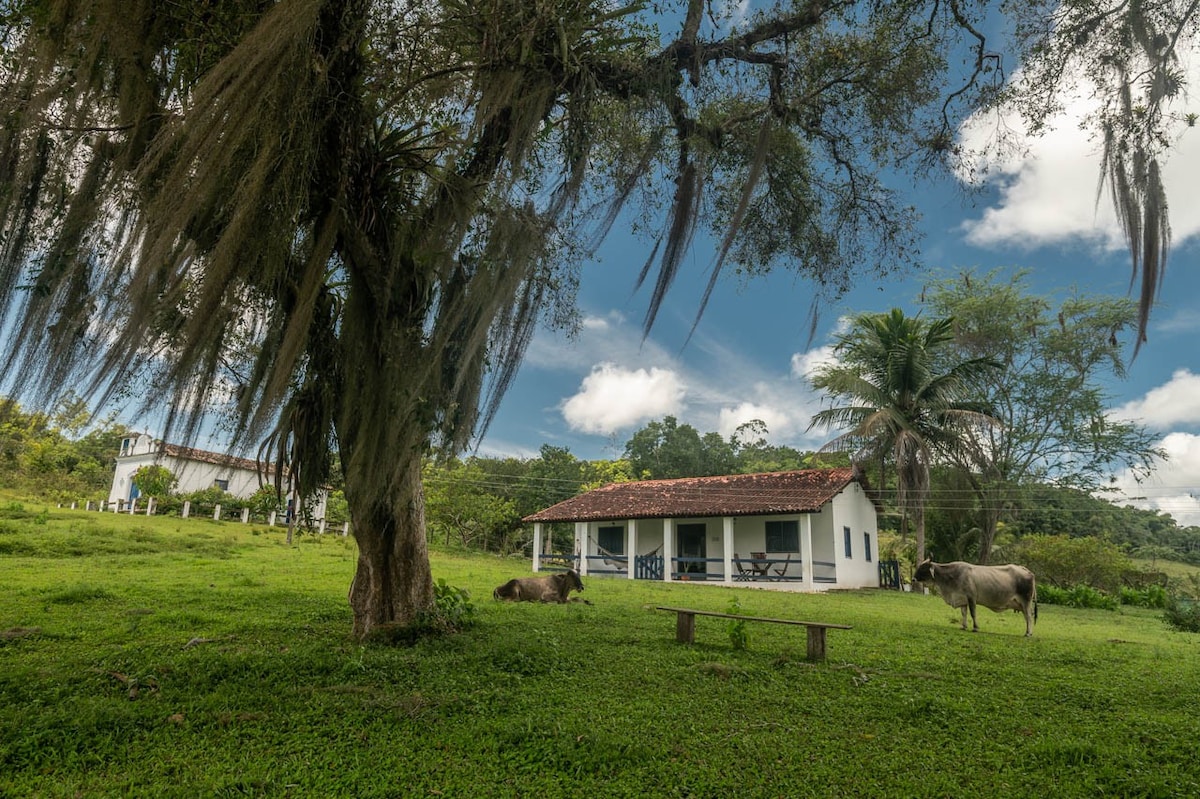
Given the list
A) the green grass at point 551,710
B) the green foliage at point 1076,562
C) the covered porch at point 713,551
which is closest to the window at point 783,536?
the covered porch at point 713,551

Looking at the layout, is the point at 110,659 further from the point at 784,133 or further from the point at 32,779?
the point at 784,133

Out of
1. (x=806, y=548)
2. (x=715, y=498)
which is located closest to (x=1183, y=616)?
(x=806, y=548)

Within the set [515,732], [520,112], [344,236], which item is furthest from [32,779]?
[520,112]

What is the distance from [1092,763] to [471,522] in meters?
24.5

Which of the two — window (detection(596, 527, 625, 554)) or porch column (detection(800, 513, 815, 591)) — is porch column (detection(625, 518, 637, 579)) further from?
porch column (detection(800, 513, 815, 591))

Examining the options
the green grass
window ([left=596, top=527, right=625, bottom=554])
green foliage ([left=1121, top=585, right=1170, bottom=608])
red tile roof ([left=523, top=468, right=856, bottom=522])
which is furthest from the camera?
window ([left=596, top=527, right=625, bottom=554])

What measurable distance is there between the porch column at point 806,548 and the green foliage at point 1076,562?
23.6 ft

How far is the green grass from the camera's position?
323 centimetres

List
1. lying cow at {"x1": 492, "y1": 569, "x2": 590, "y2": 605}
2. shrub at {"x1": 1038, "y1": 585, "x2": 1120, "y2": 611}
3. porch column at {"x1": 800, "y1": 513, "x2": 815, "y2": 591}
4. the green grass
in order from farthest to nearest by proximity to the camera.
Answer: porch column at {"x1": 800, "y1": 513, "x2": 815, "y2": 591} < shrub at {"x1": 1038, "y1": 585, "x2": 1120, "y2": 611} < lying cow at {"x1": 492, "y1": 569, "x2": 590, "y2": 605} < the green grass

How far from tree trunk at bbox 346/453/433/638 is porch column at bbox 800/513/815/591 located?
12.7 meters

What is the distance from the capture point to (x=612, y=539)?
2173 cm

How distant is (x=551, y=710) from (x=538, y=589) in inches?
225

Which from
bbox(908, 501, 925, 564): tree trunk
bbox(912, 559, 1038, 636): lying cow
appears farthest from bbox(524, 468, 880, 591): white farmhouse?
bbox(912, 559, 1038, 636): lying cow

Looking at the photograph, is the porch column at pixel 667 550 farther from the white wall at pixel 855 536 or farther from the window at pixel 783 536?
the white wall at pixel 855 536
